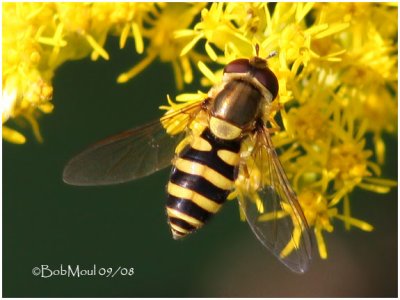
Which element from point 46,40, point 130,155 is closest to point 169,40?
point 46,40

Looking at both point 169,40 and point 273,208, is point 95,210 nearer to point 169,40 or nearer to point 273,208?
point 169,40

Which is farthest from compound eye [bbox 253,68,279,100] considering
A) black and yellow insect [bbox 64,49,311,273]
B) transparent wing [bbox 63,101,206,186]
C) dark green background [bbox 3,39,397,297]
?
dark green background [bbox 3,39,397,297]

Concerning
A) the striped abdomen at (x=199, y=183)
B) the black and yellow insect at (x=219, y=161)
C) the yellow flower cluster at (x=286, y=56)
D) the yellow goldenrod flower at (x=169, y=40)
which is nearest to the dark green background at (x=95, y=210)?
the yellow goldenrod flower at (x=169, y=40)

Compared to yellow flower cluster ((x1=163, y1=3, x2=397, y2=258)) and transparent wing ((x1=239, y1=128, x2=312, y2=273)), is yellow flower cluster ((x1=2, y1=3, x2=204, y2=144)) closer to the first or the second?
yellow flower cluster ((x1=163, y1=3, x2=397, y2=258))

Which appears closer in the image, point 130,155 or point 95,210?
point 130,155

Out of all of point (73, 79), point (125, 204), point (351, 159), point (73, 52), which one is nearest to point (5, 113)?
point (73, 52)

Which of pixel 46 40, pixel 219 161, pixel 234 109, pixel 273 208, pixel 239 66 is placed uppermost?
pixel 46 40
